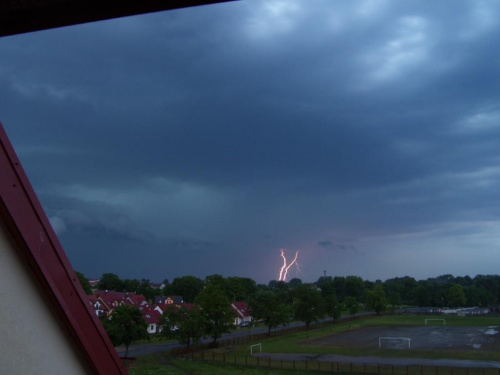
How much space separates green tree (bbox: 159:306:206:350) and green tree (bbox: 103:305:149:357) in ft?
21.2

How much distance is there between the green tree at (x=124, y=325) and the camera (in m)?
29.2

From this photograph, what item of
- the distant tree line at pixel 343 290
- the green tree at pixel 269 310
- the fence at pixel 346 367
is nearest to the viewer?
the fence at pixel 346 367

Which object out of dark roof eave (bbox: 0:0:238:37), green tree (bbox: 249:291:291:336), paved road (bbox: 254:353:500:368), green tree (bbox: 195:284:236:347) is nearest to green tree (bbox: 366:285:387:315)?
green tree (bbox: 249:291:291:336)

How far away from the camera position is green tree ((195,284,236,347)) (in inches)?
1513

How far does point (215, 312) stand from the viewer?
38562 millimetres

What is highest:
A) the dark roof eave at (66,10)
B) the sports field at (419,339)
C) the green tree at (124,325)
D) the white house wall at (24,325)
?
the dark roof eave at (66,10)

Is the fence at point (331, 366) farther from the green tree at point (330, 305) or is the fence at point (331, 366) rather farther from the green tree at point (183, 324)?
the green tree at point (330, 305)

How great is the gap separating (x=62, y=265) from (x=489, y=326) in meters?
65.5

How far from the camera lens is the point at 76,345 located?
213 centimetres

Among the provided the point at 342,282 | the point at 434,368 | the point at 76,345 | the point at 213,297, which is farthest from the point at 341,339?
the point at 342,282

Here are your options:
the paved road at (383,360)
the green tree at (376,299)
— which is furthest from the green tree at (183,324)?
the green tree at (376,299)

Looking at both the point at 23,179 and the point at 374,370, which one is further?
the point at 374,370

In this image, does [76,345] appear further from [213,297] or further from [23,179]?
[213,297]

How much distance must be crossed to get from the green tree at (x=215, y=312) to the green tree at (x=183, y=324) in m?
0.89
